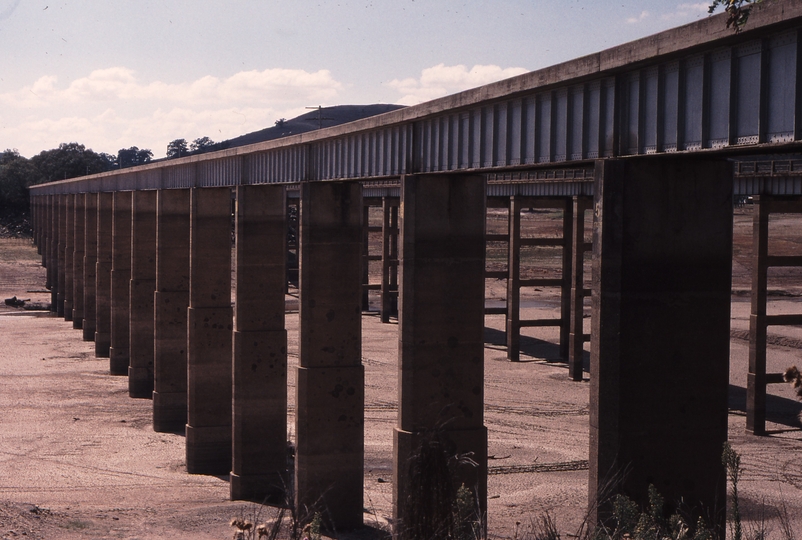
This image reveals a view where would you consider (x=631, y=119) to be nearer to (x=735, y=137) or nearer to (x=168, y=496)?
(x=735, y=137)

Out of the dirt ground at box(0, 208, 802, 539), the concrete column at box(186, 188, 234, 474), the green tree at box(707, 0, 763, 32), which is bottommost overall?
the dirt ground at box(0, 208, 802, 539)

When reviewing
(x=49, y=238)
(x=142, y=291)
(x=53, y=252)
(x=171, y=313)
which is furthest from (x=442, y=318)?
(x=49, y=238)

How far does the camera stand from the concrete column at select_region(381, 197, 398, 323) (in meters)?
42.6

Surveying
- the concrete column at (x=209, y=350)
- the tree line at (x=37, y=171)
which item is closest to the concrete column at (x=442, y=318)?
the concrete column at (x=209, y=350)

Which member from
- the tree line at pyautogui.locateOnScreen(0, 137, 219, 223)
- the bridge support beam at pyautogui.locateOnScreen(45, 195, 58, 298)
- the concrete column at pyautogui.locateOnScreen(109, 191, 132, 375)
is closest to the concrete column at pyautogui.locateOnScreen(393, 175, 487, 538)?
the concrete column at pyautogui.locateOnScreen(109, 191, 132, 375)

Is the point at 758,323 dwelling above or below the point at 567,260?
below

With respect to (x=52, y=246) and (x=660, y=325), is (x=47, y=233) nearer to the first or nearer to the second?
(x=52, y=246)

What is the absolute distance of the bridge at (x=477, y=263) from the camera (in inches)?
344

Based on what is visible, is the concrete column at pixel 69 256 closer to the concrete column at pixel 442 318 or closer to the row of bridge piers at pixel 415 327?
the row of bridge piers at pixel 415 327

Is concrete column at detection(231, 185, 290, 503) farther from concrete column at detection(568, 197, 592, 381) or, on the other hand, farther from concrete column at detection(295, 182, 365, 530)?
concrete column at detection(568, 197, 592, 381)

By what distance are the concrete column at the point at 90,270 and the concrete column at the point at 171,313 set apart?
15.0 metres

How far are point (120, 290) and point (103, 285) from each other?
13.4ft

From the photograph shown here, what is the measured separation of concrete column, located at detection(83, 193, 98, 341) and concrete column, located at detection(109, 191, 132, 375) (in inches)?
259

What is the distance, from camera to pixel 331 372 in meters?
15.9
